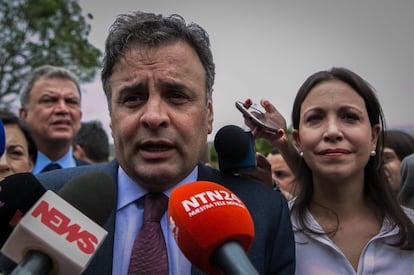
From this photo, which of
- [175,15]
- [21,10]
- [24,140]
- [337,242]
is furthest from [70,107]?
[21,10]

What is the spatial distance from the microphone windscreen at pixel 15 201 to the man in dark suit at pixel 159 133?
470 mm

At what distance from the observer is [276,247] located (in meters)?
1.85

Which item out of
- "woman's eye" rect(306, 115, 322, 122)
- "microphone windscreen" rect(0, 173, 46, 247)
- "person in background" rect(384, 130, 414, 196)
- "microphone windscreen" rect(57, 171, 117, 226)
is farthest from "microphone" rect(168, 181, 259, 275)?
"person in background" rect(384, 130, 414, 196)

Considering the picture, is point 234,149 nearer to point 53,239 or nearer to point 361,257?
point 361,257

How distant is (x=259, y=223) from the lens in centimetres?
185

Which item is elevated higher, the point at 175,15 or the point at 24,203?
the point at 175,15

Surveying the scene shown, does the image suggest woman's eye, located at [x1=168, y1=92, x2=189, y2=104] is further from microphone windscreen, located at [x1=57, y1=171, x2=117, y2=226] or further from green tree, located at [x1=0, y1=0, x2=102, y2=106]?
green tree, located at [x1=0, y1=0, x2=102, y2=106]

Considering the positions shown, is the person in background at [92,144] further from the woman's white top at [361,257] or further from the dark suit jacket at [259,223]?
the woman's white top at [361,257]

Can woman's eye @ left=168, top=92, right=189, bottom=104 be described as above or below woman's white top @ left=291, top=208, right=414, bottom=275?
above

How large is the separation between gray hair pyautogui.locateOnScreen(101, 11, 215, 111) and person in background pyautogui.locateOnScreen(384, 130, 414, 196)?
7.91ft

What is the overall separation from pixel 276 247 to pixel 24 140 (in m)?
1.81

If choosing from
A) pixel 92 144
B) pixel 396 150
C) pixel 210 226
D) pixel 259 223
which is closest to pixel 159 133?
pixel 259 223

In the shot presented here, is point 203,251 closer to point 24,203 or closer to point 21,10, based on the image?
point 24,203

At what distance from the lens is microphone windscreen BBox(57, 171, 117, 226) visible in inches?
48.6
